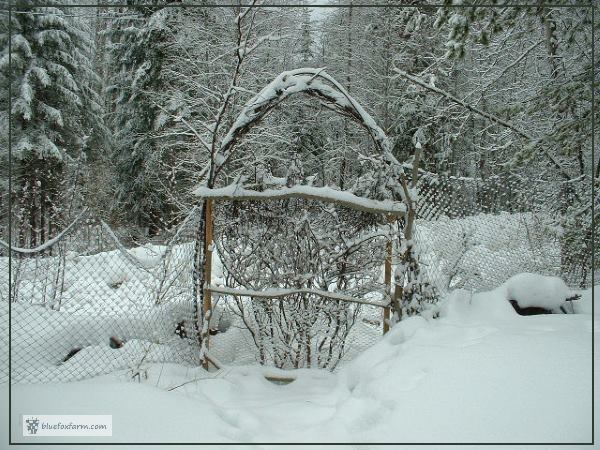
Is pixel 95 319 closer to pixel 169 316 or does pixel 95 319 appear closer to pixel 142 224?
pixel 169 316

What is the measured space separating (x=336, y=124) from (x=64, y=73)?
950cm

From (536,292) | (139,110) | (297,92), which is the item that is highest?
(139,110)

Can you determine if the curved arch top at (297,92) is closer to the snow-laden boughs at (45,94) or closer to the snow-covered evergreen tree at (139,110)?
the snow-laden boughs at (45,94)

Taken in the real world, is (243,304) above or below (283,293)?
below

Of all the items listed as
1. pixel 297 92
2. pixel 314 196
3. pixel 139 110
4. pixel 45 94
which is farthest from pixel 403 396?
pixel 45 94

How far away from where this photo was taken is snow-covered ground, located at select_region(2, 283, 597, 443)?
210 cm

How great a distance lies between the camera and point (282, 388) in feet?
11.2

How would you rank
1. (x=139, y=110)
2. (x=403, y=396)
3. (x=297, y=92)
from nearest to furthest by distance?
(x=403, y=396) < (x=297, y=92) < (x=139, y=110)

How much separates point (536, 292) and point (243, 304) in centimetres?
275

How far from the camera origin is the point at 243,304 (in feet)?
13.2

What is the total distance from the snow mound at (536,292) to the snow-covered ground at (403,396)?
329mm

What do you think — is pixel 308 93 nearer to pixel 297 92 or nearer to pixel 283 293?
pixel 297 92

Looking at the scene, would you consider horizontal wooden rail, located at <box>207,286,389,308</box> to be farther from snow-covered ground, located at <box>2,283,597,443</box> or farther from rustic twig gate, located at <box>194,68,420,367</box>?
snow-covered ground, located at <box>2,283,597,443</box>

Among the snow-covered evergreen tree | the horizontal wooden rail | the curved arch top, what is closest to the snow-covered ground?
the horizontal wooden rail
